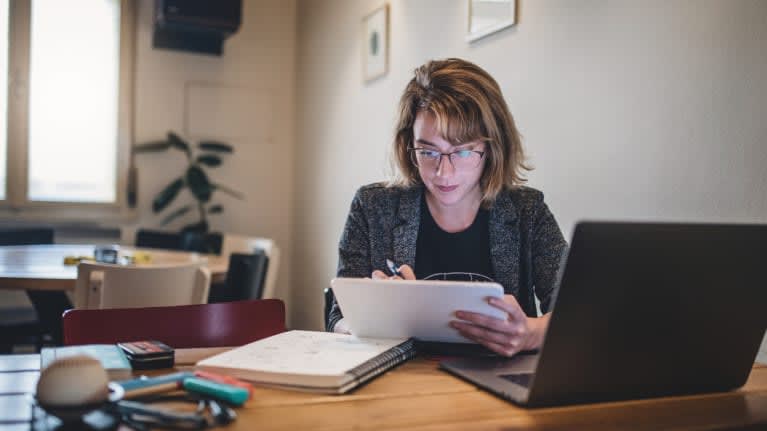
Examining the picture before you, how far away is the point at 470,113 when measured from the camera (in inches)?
61.4

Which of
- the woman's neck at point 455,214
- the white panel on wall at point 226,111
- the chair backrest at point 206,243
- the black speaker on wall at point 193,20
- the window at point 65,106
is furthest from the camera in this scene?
the white panel on wall at point 226,111

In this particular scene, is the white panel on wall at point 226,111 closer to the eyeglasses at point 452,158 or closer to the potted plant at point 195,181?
the potted plant at point 195,181

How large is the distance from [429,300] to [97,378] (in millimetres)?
505

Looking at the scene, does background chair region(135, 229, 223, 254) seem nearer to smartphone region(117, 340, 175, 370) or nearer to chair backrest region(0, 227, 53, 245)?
chair backrest region(0, 227, 53, 245)

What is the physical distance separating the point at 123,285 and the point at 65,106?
3.18 meters

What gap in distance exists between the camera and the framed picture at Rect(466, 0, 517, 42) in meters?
2.62

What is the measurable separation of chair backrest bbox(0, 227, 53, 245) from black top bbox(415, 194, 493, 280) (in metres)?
3.11

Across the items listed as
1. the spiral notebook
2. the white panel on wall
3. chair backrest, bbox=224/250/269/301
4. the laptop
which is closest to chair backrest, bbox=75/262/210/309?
chair backrest, bbox=224/250/269/301

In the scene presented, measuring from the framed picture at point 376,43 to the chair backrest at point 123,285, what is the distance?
201 centimetres

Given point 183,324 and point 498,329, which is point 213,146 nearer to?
point 183,324

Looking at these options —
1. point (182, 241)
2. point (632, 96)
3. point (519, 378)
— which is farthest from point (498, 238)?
point (182, 241)

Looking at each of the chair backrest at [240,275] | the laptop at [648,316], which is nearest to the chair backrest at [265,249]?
the chair backrest at [240,275]

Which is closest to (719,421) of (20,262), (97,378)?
(97,378)

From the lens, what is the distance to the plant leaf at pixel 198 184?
16.1ft
